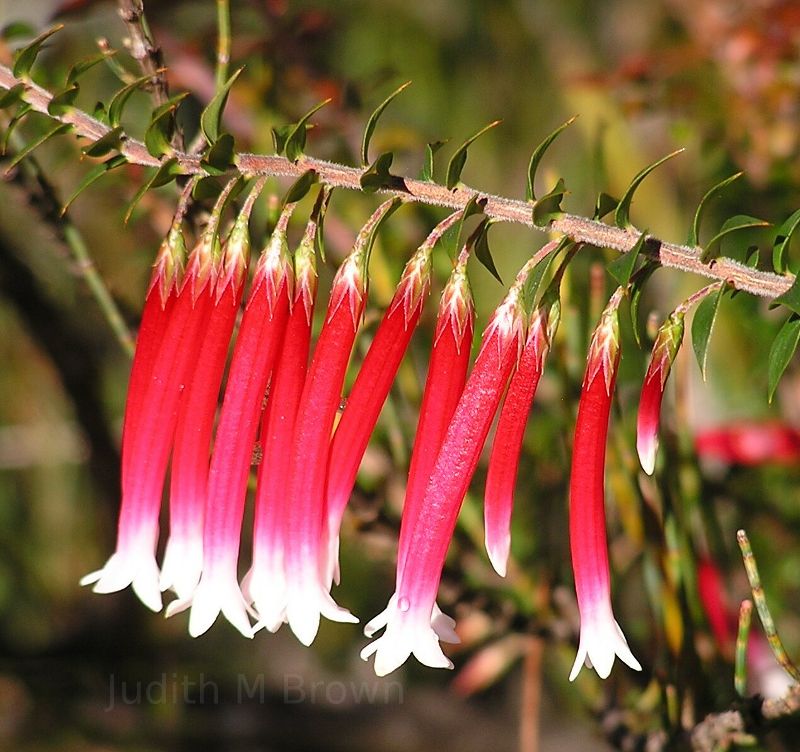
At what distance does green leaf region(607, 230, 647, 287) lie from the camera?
1.74 feet

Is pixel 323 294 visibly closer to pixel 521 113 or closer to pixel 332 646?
pixel 332 646

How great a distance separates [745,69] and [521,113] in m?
1.00

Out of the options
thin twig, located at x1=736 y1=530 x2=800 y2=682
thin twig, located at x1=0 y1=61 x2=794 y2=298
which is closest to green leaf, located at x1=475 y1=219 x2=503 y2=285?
thin twig, located at x1=0 y1=61 x2=794 y2=298

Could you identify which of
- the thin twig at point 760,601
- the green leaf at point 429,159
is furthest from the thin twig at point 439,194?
the thin twig at point 760,601

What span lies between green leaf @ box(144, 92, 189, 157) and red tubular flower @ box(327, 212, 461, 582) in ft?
0.51

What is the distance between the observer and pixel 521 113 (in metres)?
2.43

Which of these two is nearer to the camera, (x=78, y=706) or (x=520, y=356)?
(x=520, y=356)

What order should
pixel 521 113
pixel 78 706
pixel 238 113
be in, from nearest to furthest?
pixel 238 113 < pixel 78 706 < pixel 521 113

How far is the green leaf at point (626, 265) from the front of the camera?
0.53 m

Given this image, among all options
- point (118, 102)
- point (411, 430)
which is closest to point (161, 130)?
point (118, 102)

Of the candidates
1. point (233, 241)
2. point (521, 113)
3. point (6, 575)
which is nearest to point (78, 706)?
point (6, 575)

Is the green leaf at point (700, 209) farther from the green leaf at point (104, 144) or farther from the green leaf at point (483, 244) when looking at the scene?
the green leaf at point (104, 144)

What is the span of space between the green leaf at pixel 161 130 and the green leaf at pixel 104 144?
16 millimetres

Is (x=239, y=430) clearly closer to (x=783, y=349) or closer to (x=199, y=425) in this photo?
(x=199, y=425)
